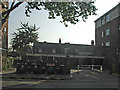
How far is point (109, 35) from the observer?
34.2 m

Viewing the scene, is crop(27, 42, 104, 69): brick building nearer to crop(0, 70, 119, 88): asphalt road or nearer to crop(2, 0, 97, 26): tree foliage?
crop(0, 70, 119, 88): asphalt road

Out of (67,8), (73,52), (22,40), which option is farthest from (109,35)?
(67,8)

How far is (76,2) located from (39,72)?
13711 millimetres

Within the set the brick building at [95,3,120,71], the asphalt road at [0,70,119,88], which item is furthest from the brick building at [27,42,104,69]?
the asphalt road at [0,70,119,88]

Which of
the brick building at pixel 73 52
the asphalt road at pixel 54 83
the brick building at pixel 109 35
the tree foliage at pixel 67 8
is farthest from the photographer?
the brick building at pixel 73 52

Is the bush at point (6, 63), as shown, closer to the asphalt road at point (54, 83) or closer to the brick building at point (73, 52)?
the asphalt road at point (54, 83)

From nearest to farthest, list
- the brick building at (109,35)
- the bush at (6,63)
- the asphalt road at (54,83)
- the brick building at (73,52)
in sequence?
the asphalt road at (54,83), the bush at (6,63), the brick building at (109,35), the brick building at (73,52)

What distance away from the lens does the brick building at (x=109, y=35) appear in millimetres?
30836

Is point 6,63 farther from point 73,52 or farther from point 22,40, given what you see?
point 73,52

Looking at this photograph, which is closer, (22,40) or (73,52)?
(22,40)

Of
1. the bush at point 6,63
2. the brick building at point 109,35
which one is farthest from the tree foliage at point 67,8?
the brick building at point 109,35

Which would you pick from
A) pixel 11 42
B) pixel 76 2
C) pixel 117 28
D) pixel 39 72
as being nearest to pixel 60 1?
pixel 76 2

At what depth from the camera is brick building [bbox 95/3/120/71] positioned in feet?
101

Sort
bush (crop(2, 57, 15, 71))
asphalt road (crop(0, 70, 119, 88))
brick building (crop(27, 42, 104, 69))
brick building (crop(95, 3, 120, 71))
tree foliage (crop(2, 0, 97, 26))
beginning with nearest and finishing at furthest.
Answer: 1. tree foliage (crop(2, 0, 97, 26))
2. asphalt road (crop(0, 70, 119, 88))
3. bush (crop(2, 57, 15, 71))
4. brick building (crop(95, 3, 120, 71))
5. brick building (crop(27, 42, 104, 69))
